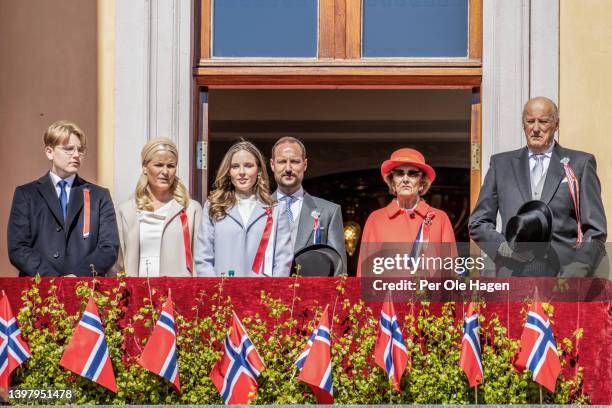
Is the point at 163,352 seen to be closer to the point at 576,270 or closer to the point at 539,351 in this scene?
the point at 539,351

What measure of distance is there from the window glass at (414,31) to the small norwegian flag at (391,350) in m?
3.16

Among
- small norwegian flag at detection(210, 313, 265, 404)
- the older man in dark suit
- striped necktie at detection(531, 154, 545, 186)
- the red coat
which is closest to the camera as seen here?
small norwegian flag at detection(210, 313, 265, 404)

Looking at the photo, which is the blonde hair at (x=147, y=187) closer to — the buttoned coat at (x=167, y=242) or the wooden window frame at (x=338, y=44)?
the buttoned coat at (x=167, y=242)

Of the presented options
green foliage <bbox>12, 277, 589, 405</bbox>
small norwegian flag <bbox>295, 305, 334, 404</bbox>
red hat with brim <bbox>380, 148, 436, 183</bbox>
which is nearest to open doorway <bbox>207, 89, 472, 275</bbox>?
red hat with brim <bbox>380, 148, 436, 183</bbox>

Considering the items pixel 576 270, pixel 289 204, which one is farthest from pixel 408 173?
pixel 576 270

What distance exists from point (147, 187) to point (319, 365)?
1.83m

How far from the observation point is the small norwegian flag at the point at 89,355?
25.5 feet

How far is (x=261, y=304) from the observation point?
7980 mm

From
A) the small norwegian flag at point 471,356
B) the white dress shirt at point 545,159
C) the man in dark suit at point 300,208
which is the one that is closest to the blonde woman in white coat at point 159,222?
the man in dark suit at point 300,208

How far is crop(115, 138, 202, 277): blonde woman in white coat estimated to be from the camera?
869 centimetres

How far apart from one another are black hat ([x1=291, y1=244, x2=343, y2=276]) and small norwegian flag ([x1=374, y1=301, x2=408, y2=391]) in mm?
718

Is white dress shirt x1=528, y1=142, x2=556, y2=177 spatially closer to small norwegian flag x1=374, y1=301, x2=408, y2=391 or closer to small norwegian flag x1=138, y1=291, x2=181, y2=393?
small norwegian flag x1=374, y1=301, x2=408, y2=391

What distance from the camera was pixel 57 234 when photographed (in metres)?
8.56

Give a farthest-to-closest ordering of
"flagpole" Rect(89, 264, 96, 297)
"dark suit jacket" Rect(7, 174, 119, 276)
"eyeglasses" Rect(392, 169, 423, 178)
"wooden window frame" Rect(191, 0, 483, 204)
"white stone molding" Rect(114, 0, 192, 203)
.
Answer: "wooden window frame" Rect(191, 0, 483, 204) < "white stone molding" Rect(114, 0, 192, 203) < "eyeglasses" Rect(392, 169, 423, 178) < "dark suit jacket" Rect(7, 174, 119, 276) < "flagpole" Rect(89, 264, 96, 297)
